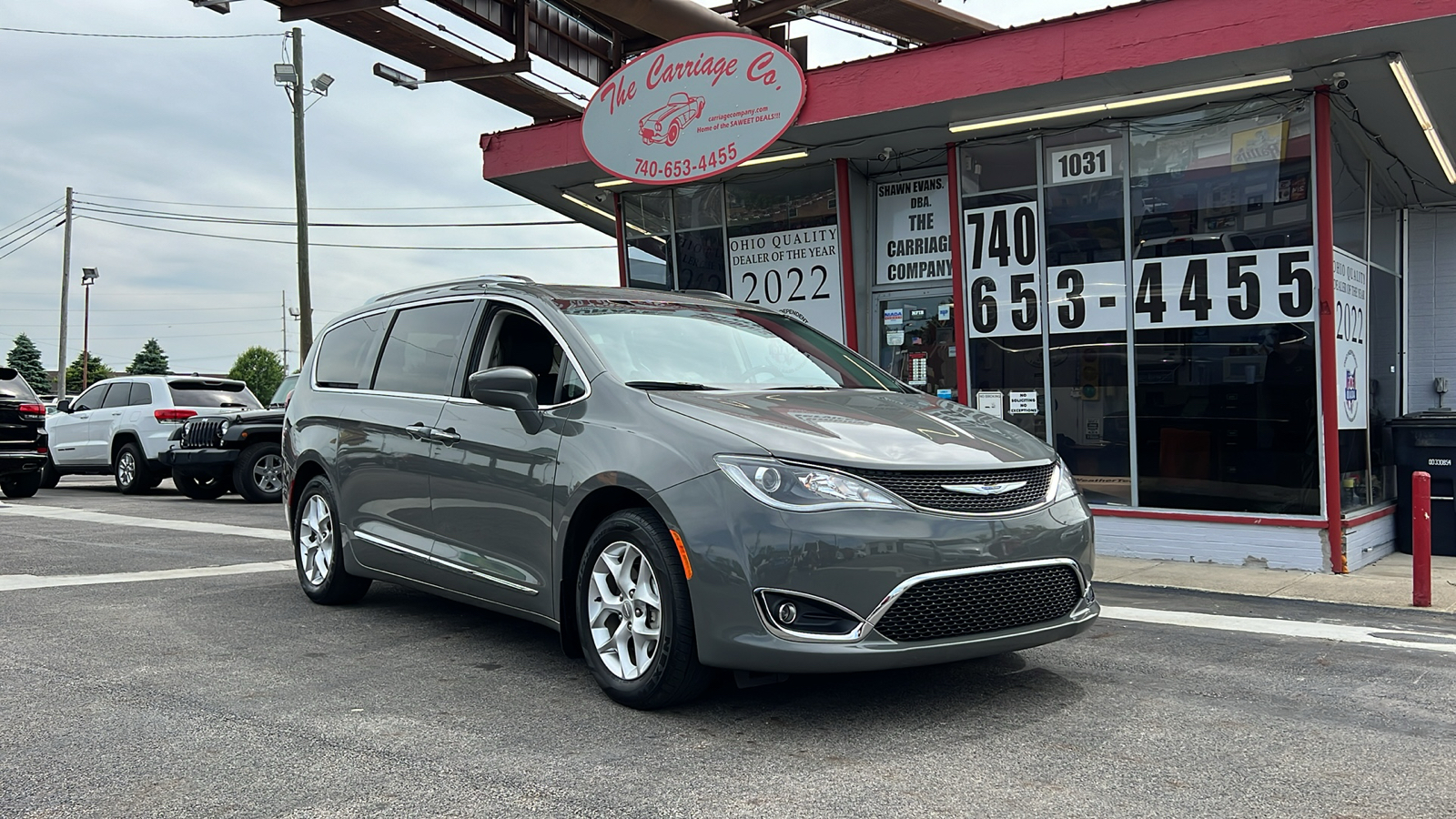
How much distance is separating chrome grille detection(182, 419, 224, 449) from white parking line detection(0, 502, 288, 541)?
6.07 ft

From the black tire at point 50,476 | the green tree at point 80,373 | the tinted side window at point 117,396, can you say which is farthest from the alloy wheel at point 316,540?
the green tree at point 80,373

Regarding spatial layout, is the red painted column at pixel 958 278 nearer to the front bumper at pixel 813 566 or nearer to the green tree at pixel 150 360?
the front bumper at pixel 813 566

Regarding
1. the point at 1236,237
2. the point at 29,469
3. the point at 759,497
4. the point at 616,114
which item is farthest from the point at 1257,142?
the point at 29,469

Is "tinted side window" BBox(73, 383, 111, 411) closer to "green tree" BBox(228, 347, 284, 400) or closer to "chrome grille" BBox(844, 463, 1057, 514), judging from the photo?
"chrome grille" BBox(844, 463, 1057, 514)

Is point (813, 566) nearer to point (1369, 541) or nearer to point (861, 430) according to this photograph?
point (861, 430)

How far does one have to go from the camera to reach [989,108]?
9633 millimetres

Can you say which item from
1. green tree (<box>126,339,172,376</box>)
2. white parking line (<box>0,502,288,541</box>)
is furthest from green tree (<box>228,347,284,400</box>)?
white parking line (<box>0,502,288,541</box>)

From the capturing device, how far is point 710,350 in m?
5.22

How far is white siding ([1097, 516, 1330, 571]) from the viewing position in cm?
866

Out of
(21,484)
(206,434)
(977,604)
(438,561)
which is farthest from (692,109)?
(21,484)

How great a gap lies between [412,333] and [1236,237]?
649 centimetres

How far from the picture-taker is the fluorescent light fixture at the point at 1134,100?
335 inches

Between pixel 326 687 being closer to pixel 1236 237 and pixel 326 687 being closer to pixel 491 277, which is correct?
pixel 491 277

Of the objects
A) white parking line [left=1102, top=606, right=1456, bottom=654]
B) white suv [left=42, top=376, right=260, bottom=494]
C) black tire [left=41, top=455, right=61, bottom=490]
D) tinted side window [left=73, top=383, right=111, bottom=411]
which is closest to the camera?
white parking line [left=1102, top=606, right=1456, bottom=654]
